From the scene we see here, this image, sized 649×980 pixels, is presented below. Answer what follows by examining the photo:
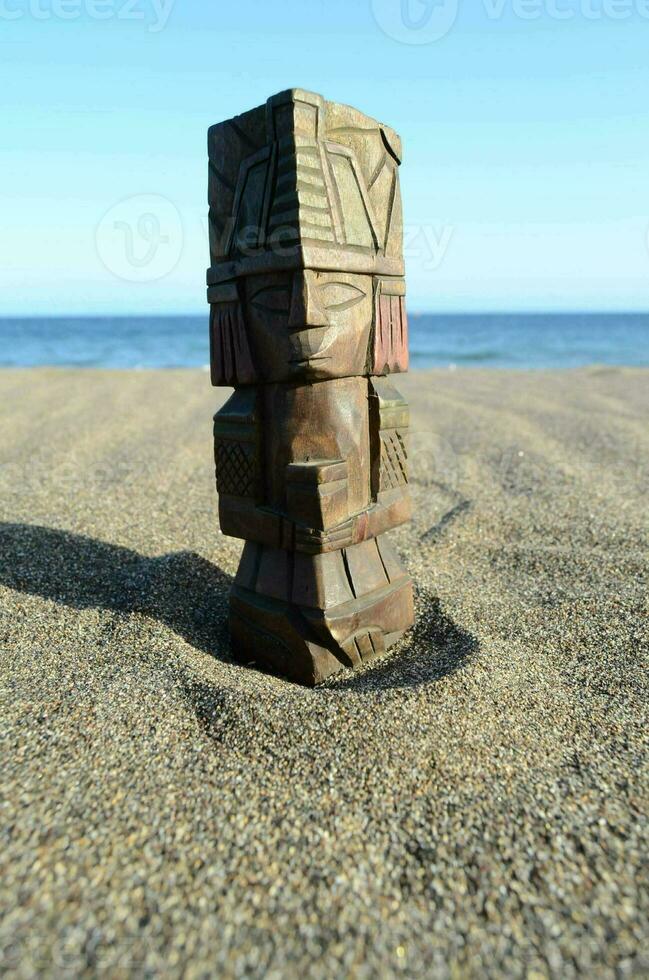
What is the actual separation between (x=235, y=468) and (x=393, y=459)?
2.36ft

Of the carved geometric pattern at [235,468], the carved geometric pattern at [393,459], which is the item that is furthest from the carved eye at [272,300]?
the carved geometric pattern at [393,459]

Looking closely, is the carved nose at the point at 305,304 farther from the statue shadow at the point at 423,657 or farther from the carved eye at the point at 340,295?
the statue shadow at the point at 423,657

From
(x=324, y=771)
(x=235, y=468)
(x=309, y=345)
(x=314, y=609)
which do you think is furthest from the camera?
(x=235, y=468)

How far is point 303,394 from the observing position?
268 cm

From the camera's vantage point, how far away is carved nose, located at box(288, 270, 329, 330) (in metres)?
2.50

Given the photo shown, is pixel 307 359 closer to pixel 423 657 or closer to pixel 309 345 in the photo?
pixel 309 345

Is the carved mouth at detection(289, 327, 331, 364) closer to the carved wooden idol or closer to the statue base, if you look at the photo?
the carved wooden idol

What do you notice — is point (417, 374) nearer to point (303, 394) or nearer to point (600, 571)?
point (600, 571)

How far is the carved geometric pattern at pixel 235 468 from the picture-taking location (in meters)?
2.86

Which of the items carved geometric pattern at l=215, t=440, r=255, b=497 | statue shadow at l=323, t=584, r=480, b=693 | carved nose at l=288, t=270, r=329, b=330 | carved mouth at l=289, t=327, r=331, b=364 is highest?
carved nose at l=288, t=270, r=329, b=330

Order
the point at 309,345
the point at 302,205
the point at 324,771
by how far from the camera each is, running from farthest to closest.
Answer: the point at 309,345 < the point at 302,205 < the point at 324,771

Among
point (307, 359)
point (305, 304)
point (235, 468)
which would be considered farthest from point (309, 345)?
point (235, 468)

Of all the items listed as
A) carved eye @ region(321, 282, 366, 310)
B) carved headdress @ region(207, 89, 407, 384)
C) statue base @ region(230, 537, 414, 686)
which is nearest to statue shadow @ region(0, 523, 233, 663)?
statue base @ region(230, 537, 414, 686)

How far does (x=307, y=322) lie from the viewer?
8.23 feet
